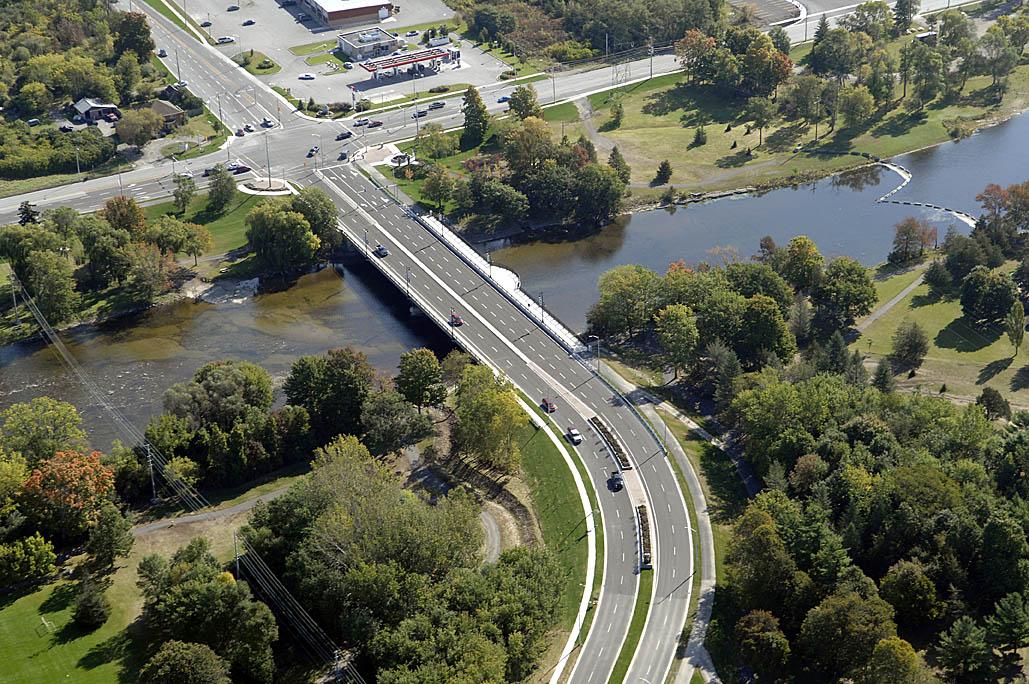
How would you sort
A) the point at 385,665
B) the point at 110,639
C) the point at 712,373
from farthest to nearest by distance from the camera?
the point at 712,373 → the point at 110,639 → the point at 385,665

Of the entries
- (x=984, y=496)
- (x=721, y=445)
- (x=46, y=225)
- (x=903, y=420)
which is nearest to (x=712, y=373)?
(x=721, y=445)

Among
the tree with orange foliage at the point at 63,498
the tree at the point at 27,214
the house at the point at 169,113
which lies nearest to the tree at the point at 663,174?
the house at the point at 169,113

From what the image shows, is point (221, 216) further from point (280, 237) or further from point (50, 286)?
point (50, 286)

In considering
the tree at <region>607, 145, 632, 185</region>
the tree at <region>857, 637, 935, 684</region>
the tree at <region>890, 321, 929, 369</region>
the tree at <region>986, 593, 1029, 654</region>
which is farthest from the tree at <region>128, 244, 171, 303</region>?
the tree at <region>986, 593, 1029, 654</region>

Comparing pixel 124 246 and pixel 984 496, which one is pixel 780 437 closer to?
pixel 984 496

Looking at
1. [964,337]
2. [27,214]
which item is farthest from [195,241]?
[964,337]

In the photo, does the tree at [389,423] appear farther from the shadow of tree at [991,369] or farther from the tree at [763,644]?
the shadow of tree at [991,369]
